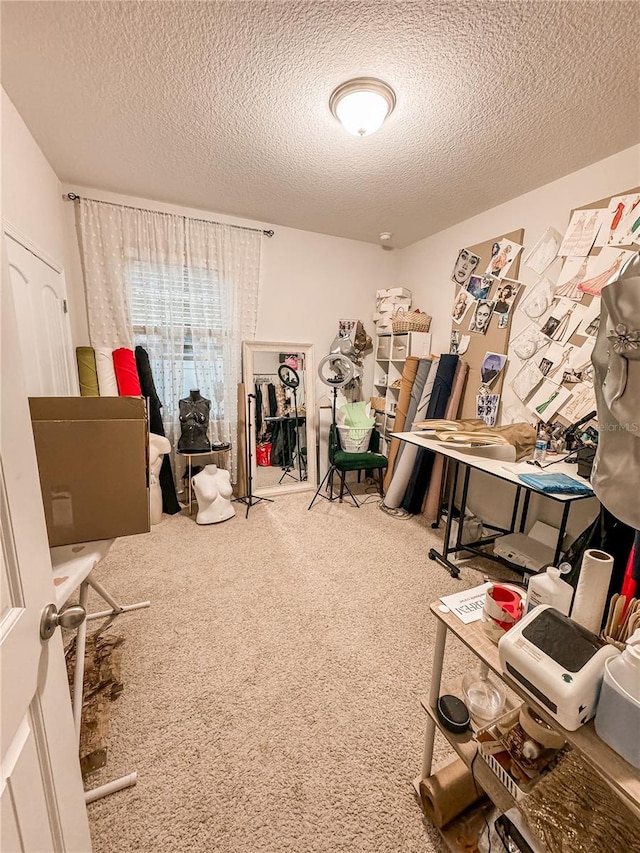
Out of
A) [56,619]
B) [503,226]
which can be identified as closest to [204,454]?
[56,619]

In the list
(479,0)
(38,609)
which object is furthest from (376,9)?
(38,609)

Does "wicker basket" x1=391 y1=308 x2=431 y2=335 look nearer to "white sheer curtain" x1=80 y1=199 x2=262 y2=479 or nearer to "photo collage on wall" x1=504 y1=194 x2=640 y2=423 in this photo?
"photo collage on wall" x1=504 y1=194 x2=640 y2=423

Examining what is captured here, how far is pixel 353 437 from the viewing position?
3.44m

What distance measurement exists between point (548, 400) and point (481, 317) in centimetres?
92

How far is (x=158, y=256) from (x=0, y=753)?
3300 millimetres

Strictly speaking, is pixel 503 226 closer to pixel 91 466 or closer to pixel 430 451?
pixel 430 451

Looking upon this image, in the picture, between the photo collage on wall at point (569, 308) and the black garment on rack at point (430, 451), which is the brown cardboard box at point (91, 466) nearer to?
the black garment on rack at point (430, 451)

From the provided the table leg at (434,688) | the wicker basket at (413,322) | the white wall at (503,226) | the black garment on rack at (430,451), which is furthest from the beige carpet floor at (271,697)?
the white wall at (503,226)

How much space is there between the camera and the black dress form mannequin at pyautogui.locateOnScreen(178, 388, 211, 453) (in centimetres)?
309

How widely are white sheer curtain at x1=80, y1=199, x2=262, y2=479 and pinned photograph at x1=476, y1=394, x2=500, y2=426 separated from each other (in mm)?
2238

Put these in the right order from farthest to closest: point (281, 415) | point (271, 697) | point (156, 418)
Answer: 1. point (281, 415)
2. point (156, 418)
3. point (271, 697)

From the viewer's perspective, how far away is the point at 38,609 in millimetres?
645

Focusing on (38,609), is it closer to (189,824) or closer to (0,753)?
(0,753)

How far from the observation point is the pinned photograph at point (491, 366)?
9.16ft
